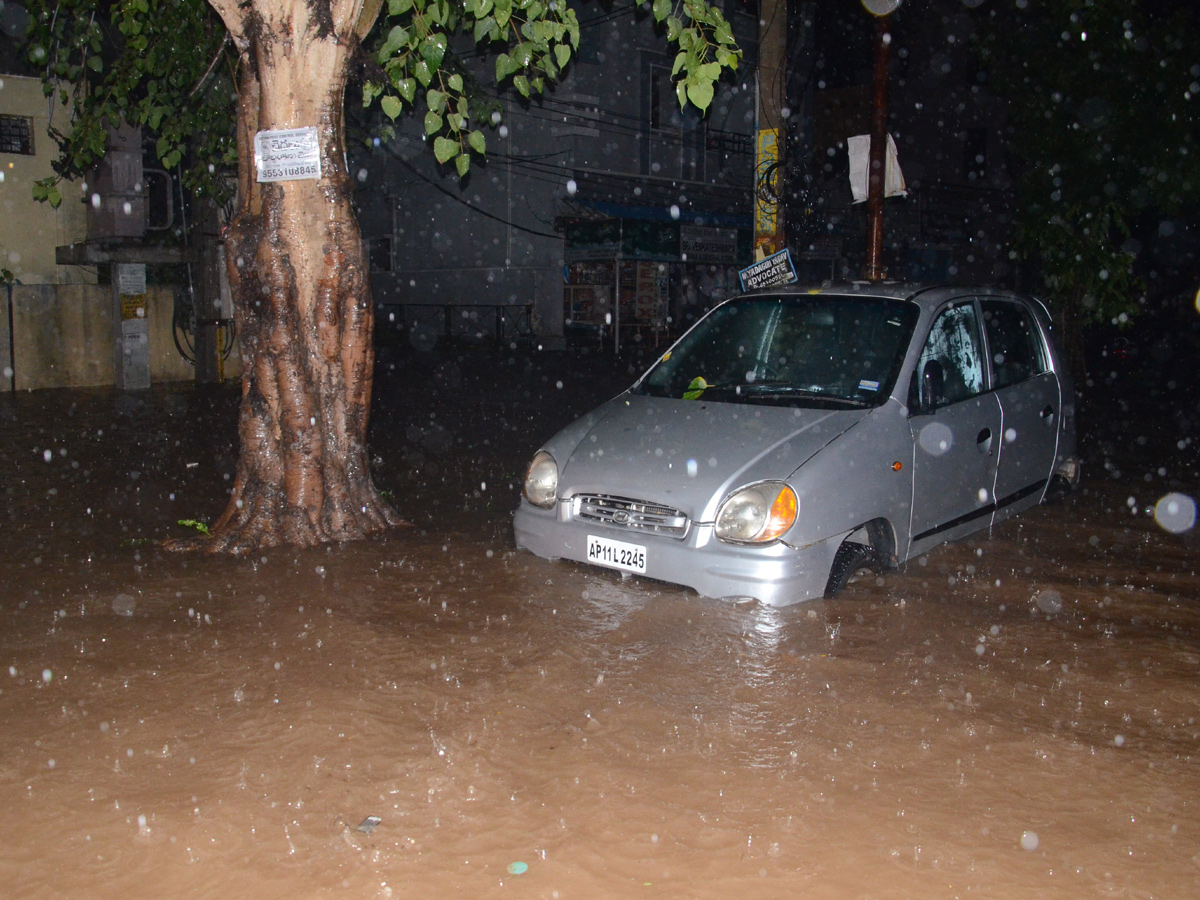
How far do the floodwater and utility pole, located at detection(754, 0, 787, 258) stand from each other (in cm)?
457

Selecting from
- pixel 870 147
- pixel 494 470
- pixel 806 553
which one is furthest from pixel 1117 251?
pixel 806 553

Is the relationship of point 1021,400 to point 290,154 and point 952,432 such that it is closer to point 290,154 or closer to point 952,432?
point 952,432

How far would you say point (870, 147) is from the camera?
34.2 feet

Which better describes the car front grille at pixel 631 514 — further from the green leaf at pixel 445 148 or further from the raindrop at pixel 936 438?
the green leaf at pixel 445 148

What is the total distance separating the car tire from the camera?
530 centimetres

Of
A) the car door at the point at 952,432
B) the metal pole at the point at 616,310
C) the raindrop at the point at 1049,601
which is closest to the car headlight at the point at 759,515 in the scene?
the car door at the point at 952,432

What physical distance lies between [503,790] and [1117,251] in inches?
589

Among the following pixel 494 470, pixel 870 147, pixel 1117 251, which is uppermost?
pixel 870 147

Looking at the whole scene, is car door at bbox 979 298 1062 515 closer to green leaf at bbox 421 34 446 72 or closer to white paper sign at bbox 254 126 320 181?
green leaf at bbox 421 34 446 72

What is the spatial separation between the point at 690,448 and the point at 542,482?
904 mm

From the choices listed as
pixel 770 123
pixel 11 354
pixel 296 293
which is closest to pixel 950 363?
pixel 296 293

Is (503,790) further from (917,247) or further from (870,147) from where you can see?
(917,247)

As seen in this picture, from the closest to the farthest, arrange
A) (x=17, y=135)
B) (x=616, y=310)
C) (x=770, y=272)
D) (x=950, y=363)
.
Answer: (x=950, y=363) → (x=770, y=272) → (x=17, y=135) → (x=616, y=310)

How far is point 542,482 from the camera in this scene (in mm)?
5777
